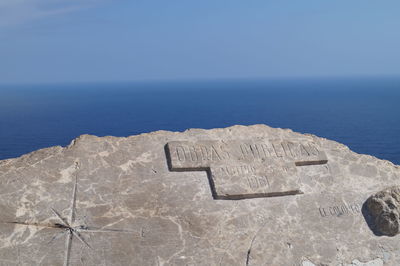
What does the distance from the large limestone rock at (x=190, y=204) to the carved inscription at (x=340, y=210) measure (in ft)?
0.05

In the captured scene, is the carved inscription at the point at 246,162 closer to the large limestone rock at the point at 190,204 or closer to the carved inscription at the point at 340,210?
the large limestone rock at the point at 190,204

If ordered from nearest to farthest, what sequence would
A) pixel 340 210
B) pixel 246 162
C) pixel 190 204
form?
pixel 190 204 < pixel 340 210 < pixel 246 162

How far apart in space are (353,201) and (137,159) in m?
3.12

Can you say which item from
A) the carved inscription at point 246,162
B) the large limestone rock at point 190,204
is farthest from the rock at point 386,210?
the carved inscription at point 246,162

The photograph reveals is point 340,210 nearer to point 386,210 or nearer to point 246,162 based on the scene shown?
point 386,210

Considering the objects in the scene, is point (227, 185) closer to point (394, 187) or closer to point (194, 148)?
point (194, 148)

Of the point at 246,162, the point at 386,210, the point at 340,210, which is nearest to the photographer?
the point at 386,210

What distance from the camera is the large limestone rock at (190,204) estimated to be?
458 cm

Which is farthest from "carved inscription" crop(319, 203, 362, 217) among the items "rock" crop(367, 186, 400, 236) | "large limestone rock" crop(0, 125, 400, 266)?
"rock" crop(367, 186, 400, 236)

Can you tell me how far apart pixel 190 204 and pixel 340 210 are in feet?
6.93

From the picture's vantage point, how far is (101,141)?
5723mm

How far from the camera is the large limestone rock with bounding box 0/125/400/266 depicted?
4582 millimetres

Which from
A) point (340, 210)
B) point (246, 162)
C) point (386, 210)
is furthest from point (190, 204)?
point (386, 210)

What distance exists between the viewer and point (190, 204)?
17.0ft
